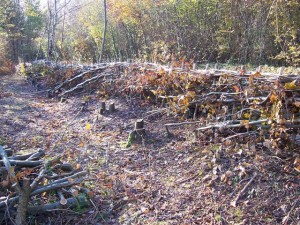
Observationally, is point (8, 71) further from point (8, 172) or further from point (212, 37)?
point (8, 172)

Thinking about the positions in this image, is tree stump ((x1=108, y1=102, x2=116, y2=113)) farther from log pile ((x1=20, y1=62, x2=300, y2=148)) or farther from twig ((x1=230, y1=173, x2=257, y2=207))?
twig ((x1=230, y1=173, x2=257, y2=207))

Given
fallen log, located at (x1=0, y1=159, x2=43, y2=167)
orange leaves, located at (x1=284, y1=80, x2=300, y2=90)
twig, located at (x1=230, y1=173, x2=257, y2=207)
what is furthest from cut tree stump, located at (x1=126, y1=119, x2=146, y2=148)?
orange leaves, located at (x1=284, y1=80, x2=300, y2=90)

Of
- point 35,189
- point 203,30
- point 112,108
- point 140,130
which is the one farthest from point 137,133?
point 203,30

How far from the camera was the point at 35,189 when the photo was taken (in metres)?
2.95

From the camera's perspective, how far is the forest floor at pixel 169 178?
9.37ft

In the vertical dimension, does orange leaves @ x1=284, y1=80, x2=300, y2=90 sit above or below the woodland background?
below

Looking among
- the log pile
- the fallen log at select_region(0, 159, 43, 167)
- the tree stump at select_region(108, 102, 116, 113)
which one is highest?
the log pile

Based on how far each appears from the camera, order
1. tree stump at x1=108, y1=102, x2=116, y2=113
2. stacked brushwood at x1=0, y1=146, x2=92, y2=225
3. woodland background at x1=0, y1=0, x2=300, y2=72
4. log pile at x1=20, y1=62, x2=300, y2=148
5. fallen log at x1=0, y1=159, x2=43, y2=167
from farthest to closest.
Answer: woodland background at x1=0, y1=0, x2=300, y2=72, tree stump at x1=108, y1=102, x2=116, y2=113, log pile at x1=20, y1=62, x2=300, y2=148, fallen log at x1=0, y1=159, x2=43, y2=167, stacked brushwood at x1=0, y1=146, x2=92, y2=225

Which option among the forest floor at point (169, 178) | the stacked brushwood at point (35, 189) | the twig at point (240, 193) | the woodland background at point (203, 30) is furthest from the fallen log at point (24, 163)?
the woodland background at point (203, 30)

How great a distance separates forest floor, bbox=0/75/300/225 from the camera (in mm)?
2857

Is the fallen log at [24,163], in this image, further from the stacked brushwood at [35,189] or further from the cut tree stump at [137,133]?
the cut tree stump at [137,133]

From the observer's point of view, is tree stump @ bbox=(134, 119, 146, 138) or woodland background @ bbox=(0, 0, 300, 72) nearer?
tree stump @ bbox=(134, 119, 146, 138)

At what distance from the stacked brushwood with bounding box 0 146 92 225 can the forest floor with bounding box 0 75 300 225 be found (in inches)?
5.0

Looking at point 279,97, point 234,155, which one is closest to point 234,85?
point 279,97
